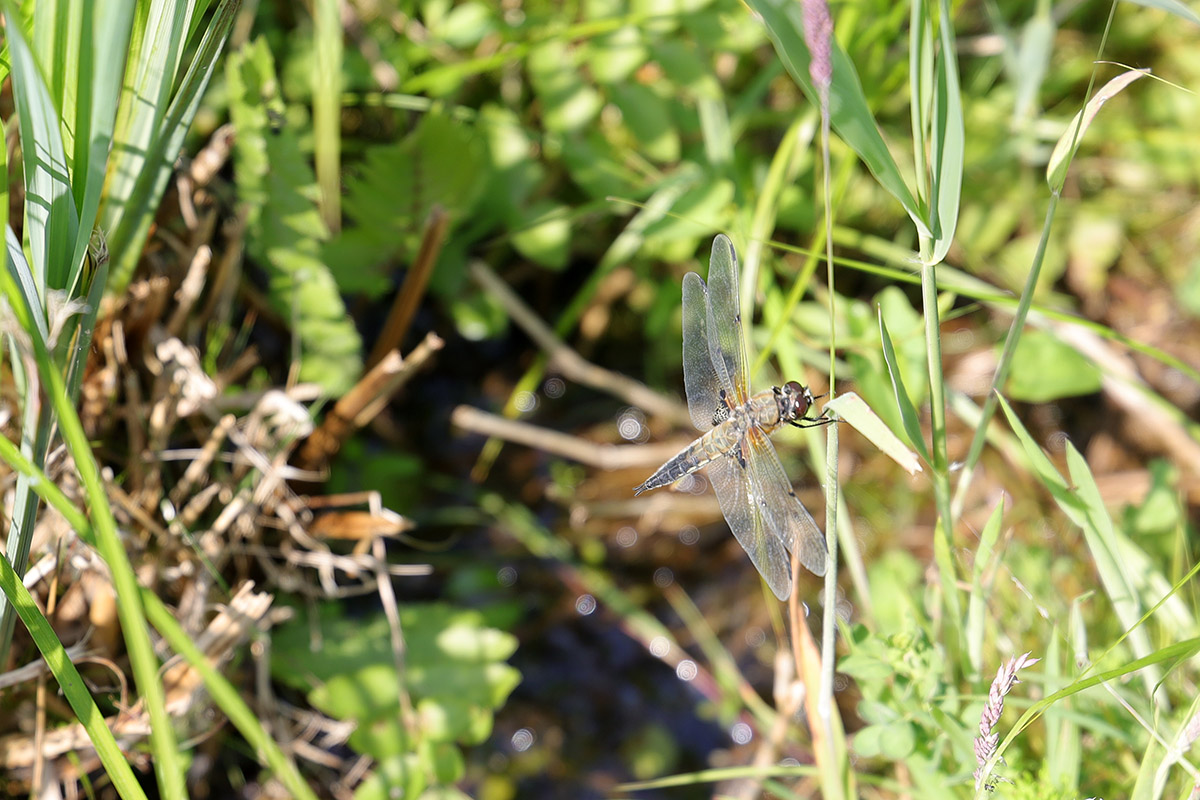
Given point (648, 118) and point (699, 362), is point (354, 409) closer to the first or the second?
point (699, 362)

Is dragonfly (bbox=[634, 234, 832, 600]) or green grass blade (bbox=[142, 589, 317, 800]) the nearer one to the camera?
green grass blade (bbox=[142, 589, 317, 800])

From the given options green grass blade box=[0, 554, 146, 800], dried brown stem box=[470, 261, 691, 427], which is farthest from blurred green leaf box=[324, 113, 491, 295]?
green grass blade box=[0, 554, 146, 800]

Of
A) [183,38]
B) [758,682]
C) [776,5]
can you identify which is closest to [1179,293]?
[758,682]

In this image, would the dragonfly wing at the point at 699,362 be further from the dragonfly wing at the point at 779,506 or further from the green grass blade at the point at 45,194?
the green grass blade at the point at 45,194

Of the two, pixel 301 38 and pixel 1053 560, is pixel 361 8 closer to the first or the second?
pixel 301 38

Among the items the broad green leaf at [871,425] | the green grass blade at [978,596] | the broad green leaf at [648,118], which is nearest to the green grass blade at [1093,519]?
the green grass blade at [978,596]

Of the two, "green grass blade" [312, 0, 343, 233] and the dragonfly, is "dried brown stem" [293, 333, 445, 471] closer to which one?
"green grass blade" [312, 0, 343, 233]

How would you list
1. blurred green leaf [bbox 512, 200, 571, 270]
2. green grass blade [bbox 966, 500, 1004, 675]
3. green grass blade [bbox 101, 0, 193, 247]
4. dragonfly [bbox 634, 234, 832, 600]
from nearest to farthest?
green grass blade [bbox 101, 0, 193, 247] → green grass blade [bbox 966, 500, 1004, 675] → dragonfly [bbox 634, 234, 832, 600] → blurred green leaf [bbox 512, 200, 571, 270]
